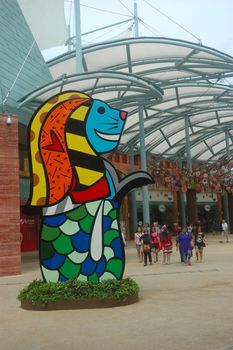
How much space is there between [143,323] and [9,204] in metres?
10.8

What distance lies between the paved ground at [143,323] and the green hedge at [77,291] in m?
0.33

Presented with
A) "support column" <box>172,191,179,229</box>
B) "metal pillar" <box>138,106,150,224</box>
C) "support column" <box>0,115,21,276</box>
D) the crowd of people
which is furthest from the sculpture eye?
"support column" <box>172,191,179,229</box>

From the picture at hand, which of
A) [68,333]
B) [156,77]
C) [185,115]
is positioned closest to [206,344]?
[68,333]

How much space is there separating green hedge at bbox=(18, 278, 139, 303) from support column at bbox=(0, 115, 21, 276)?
24.3ft

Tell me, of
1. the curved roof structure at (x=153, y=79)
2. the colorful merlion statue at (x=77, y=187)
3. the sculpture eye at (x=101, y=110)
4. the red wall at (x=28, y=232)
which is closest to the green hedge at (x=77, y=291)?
the colorful merlion statue at (x=77, y=187)

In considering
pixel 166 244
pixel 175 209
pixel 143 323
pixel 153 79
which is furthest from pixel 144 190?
pixel 175 209

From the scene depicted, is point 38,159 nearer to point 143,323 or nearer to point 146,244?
point 143,323

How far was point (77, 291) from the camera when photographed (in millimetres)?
10477

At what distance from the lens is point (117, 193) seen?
11.5 m

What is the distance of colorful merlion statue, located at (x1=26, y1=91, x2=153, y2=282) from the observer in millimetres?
11039

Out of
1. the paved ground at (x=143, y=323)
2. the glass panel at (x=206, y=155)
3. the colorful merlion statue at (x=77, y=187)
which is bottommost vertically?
the paved ground at (x=143, y=323)

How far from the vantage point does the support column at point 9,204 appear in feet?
58.6

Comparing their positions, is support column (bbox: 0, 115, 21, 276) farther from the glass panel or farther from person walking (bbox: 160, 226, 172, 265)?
the glass panel

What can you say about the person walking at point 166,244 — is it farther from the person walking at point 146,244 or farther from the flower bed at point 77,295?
the flower bed at point 77,295
